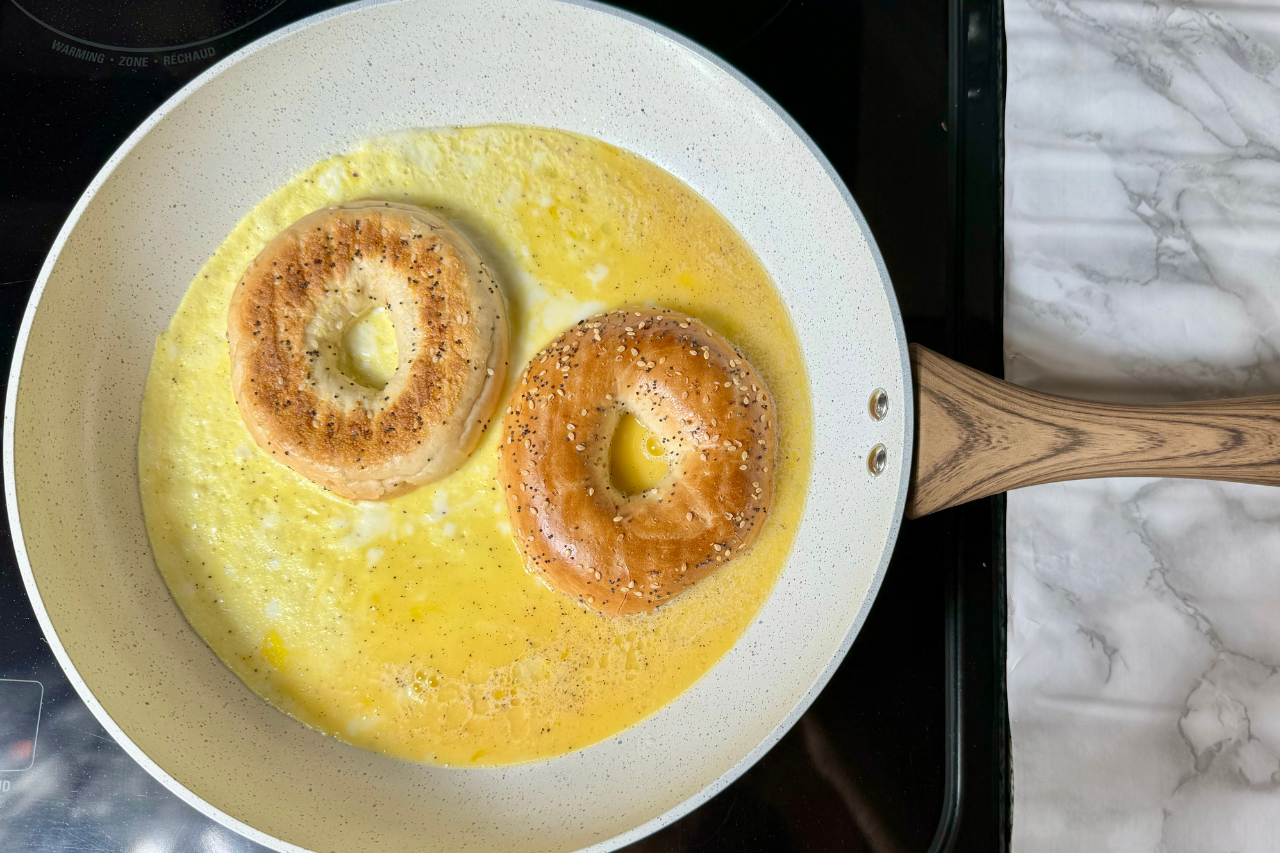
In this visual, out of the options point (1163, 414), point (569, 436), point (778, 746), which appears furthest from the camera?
point (778, 746)

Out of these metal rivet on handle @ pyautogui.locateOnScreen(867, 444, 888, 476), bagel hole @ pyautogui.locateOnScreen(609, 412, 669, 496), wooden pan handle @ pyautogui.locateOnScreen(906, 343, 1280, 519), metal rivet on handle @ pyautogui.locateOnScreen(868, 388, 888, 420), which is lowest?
wooden pan handle @ pyautogui.locateOnScreen(906, 343, 1280, 519)

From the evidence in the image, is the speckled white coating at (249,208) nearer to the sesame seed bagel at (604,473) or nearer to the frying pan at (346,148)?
the frying pan at (346,148)

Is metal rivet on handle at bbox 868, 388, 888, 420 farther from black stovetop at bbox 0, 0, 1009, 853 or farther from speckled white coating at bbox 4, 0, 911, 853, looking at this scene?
black stovetop at bbox 0, 0, 1009, 853

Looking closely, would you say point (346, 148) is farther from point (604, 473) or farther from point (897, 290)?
point (897, 290)

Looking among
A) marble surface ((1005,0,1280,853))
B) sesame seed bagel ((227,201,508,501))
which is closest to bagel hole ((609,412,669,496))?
sesame seed bagel ((227,201,508,501))

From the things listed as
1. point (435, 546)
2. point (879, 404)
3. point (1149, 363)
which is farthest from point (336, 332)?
point (1149, 363)

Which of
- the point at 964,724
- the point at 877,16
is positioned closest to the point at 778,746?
the point at 964,724

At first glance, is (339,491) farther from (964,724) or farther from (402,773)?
(964,724)
